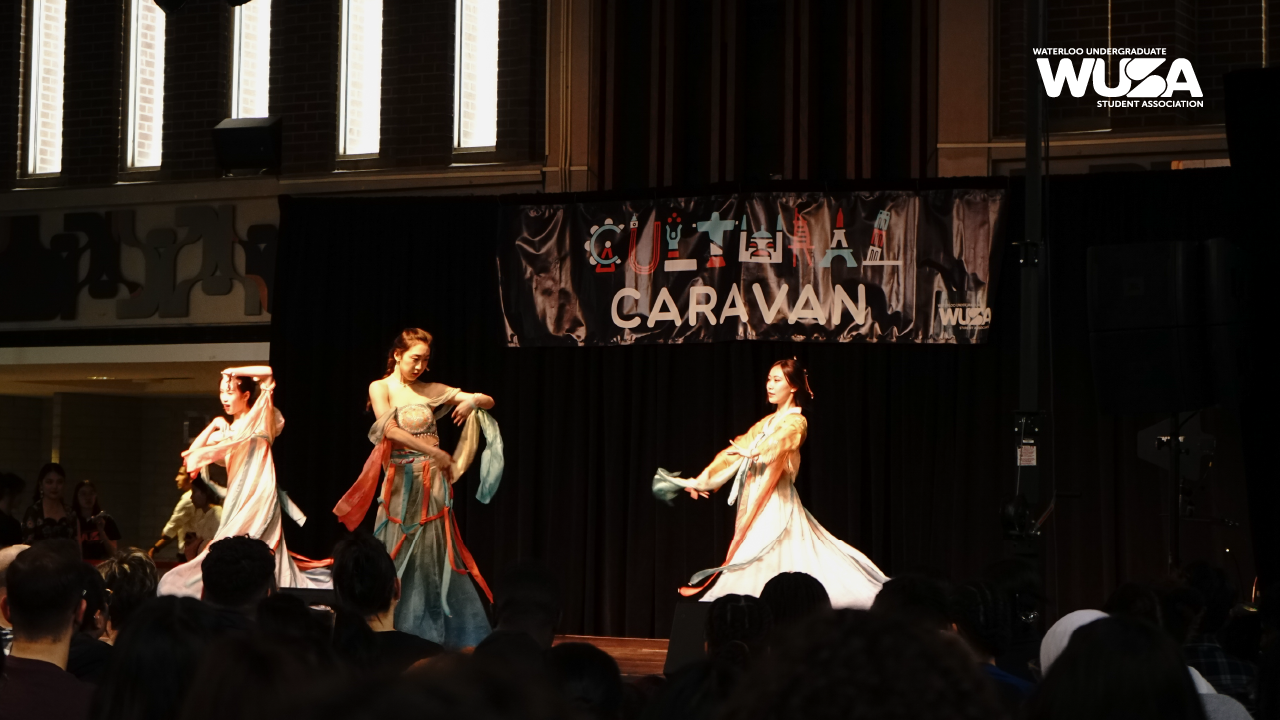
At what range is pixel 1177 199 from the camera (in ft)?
26.2

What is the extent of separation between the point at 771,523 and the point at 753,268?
1.63 m

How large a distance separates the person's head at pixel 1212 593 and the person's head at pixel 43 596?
3.08 m

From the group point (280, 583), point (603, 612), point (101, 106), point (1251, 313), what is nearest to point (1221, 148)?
point (1251, 313)

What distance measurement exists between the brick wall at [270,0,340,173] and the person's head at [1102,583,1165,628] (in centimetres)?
773

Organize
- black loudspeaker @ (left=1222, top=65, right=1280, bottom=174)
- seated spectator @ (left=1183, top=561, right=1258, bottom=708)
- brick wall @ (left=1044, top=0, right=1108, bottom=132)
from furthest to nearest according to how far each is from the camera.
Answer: brick wall @ (left=1044, top=0, right=1108, bottom=132), black loudspeaker @ (left=1222, top=65, right=1280, bottom=174), seated spectator @ (left=1183, top=561, right=1258, bottom=708)

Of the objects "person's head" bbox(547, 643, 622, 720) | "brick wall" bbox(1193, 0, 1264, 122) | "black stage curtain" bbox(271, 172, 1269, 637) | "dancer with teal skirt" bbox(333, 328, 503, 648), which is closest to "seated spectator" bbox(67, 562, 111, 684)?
"person's head" bbox(547, 643, 622, 720)

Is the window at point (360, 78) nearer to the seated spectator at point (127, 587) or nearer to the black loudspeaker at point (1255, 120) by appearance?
the black loudspeaker at point (1255, 120)

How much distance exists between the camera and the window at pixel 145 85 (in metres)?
10.6

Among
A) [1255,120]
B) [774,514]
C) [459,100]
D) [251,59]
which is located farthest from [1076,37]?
[251,59]

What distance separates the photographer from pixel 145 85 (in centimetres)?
1064

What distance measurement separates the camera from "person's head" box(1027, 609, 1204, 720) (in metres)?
1.66

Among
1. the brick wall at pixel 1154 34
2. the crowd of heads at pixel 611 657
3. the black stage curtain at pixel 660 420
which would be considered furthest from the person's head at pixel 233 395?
the brick wall at pixel 1154 34

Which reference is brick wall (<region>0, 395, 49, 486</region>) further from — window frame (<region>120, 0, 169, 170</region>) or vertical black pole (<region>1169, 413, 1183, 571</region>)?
vertical black pole (<region>1169, 413, 1183, 571</region>)

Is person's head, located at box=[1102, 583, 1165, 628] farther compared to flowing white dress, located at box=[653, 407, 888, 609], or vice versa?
flowing white dress, located at box=[653, 407, 888, 609]
